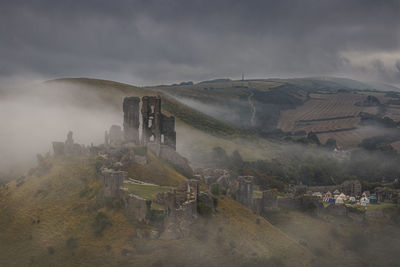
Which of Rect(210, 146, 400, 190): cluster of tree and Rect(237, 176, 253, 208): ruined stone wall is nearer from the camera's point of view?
Rect(237, 176, 253, 208): ruined stone wall

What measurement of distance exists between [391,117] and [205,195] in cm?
18610

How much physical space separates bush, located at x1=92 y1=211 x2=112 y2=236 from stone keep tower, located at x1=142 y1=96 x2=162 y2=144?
31.0m

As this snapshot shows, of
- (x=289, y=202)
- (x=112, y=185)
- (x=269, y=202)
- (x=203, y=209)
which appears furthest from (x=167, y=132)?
(x=203, y=209)

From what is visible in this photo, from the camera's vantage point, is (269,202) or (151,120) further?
(151,120)

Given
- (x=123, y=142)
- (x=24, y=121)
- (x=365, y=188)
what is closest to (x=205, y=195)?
(x=123, y=142)

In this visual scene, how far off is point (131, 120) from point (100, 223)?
33370 millimetres

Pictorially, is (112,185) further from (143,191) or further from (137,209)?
(143,191)

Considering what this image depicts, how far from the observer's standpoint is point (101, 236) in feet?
95.8

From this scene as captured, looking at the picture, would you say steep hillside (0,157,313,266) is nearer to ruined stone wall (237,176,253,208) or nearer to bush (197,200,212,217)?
bush (197,200,212,217)

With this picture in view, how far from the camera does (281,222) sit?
4312 cm

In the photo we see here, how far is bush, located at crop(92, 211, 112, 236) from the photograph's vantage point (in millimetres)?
29531

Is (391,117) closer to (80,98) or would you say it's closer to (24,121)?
(80,98)

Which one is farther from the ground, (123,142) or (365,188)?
(123,142)

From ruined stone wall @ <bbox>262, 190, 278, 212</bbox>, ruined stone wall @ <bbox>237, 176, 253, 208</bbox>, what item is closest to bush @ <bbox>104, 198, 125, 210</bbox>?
ruined stone wall @ <bbox>237, 176, 253, 208</bbox>
